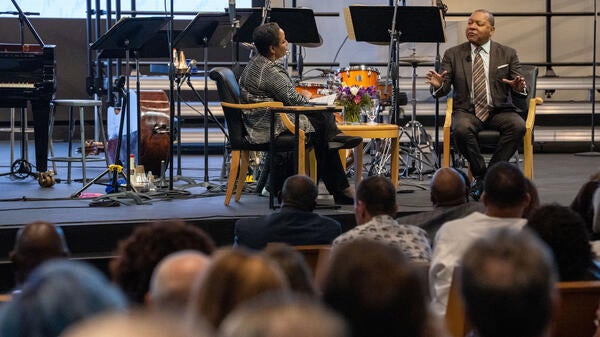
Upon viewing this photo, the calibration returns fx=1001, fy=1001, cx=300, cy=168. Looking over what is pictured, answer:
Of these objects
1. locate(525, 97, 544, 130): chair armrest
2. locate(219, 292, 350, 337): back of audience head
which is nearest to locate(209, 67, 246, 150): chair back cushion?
locate(525, 97, 544, 130): chair armrest

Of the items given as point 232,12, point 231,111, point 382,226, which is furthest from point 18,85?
point 382,226

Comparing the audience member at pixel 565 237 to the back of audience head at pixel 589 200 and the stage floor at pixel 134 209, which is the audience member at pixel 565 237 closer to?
the back of audience head at pixel 589 200

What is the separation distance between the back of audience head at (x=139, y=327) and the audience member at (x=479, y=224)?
84.6 inches

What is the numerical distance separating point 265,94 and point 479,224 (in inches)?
120

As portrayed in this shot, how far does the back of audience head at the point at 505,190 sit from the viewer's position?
3367mm

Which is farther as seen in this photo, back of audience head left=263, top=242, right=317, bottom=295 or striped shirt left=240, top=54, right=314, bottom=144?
striped shirt left=240, top=54, right=314, bottom=144

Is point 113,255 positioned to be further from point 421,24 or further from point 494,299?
point 494,299

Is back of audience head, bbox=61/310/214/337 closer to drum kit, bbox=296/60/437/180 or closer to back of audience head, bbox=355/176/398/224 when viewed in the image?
back of audience head, bbox=355/176/398/224

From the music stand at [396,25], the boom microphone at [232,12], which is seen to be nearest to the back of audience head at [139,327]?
the boom microphone at [232,12]

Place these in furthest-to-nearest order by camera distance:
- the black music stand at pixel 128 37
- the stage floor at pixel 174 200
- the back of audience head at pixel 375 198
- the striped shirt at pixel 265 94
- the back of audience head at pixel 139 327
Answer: the black music stand at pixel 128 37 < the striped shirt at pixel 265 94 < the stage floor at pixel 174 200 < the back of audience head at pixel 375 198 < the back of audience head at pixel 139 327

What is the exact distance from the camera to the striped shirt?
19.9 feet

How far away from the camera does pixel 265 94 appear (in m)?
6.11

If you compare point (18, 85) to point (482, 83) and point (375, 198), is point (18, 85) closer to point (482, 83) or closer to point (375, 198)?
point (482, 83)

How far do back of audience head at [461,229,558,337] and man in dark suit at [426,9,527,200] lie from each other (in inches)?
197
